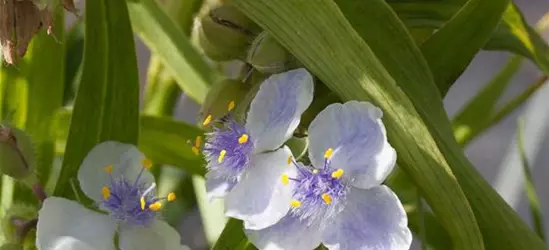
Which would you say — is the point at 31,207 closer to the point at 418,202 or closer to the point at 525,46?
the point at 418,202

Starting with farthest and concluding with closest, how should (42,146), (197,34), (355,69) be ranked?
(42,146)
(197,34)
(355,69)

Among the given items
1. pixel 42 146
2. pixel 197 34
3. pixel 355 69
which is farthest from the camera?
pixel 42 146

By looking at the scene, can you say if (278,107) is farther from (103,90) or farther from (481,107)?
(481,107)

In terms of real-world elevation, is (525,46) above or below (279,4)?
below

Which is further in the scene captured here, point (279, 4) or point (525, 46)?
point (525, 46)

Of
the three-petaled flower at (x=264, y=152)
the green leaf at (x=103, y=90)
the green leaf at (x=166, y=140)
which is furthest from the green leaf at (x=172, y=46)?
the three-petaled flower at (x=264, y=152)

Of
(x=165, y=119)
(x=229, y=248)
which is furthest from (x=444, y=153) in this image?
(x=165, y=119)
